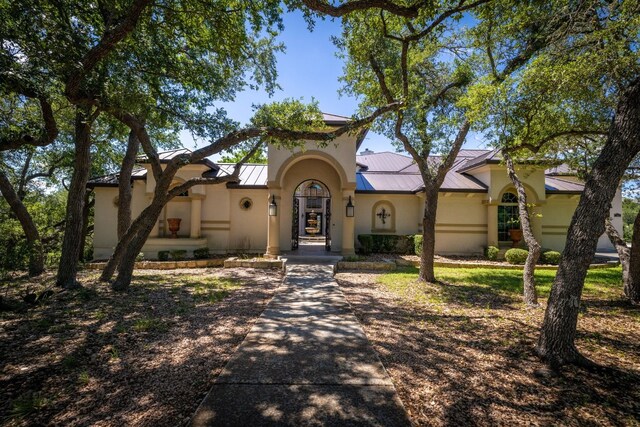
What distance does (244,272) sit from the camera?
10688mm

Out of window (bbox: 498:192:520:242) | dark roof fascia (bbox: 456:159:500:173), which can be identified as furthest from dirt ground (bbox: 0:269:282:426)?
window (bbox: 498:192:520:242)

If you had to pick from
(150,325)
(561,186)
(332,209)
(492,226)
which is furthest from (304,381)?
(561,186)

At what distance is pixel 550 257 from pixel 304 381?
1409cm

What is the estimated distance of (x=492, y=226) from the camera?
48.2 feet

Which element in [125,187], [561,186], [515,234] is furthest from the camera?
[561,186]

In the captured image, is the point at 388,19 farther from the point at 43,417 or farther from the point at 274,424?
the point at 43,417

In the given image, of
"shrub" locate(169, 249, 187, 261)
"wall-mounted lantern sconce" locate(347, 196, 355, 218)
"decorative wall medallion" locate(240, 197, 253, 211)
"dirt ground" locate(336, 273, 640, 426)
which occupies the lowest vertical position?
"dirt ground" locate(336, 273, 640, 426)

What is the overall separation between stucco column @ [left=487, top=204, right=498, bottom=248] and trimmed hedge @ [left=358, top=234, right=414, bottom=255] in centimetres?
389

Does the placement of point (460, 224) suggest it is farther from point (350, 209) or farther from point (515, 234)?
point (350, 209)

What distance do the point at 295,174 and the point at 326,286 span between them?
7.78 m

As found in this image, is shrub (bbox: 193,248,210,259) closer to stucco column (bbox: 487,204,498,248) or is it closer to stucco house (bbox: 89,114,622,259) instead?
stucco house (bbox: 89,114,622,259)

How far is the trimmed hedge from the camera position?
49.1ft

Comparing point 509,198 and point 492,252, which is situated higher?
point 509,198

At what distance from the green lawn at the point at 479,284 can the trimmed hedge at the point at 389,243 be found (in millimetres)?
3304
